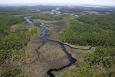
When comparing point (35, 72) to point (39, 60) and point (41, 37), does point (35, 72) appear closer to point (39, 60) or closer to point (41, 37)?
point (39, 60)

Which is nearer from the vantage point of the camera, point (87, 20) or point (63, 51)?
point (63, 51)

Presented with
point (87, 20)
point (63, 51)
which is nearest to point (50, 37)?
point (63, 51)

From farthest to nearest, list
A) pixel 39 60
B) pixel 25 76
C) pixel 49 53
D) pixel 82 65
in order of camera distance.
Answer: pixel 49 53, pixel 39 60, pixel 82 65, pixel 25 76

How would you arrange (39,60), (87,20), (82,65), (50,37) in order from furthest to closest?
(87,20), (50,37), (39,60), (82,65)

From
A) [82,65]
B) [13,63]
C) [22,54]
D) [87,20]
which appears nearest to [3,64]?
[13,63]

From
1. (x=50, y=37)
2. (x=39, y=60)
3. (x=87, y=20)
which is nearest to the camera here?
(x=39, y=60)

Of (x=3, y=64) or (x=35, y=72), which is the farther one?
(x=3, y=64)

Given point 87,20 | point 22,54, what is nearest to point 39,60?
point 22,54

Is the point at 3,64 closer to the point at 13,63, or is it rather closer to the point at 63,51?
the point at 13,63

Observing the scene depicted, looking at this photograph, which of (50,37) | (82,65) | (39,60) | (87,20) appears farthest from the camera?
(87,20)
